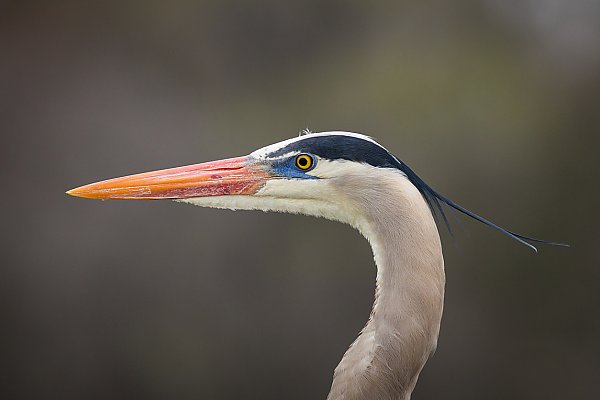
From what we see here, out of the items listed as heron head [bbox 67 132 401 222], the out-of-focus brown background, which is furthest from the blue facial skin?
the out-of-focus brown background

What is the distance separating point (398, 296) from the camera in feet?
3.15

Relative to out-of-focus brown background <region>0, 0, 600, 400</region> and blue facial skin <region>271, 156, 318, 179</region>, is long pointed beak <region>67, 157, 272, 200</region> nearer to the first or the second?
blue facial skin <region>271, 156, 318, 179</region>

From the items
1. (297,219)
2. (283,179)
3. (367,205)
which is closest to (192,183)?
(283,179)

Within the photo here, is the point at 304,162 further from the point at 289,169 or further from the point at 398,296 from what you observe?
the point at 398,296

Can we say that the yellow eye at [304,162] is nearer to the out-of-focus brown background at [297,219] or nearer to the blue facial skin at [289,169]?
the blue facial skin at [289,169]

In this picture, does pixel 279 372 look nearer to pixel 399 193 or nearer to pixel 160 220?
pixel 160 220

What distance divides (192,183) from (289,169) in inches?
6.0

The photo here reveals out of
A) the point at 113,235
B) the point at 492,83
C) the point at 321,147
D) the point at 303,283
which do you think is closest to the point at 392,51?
the point at 492,83

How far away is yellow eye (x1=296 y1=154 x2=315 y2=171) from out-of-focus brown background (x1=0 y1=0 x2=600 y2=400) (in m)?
1.27

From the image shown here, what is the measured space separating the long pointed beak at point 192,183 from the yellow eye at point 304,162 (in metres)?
0.05

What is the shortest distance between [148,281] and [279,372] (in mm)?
545

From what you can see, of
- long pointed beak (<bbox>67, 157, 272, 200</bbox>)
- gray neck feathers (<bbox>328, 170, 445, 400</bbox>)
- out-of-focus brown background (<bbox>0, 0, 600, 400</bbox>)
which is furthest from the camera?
out-of-focus brown background (<bbox>0, 0, 600, 400</bbox>)

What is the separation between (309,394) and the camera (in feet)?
7.91

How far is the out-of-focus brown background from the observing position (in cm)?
234
